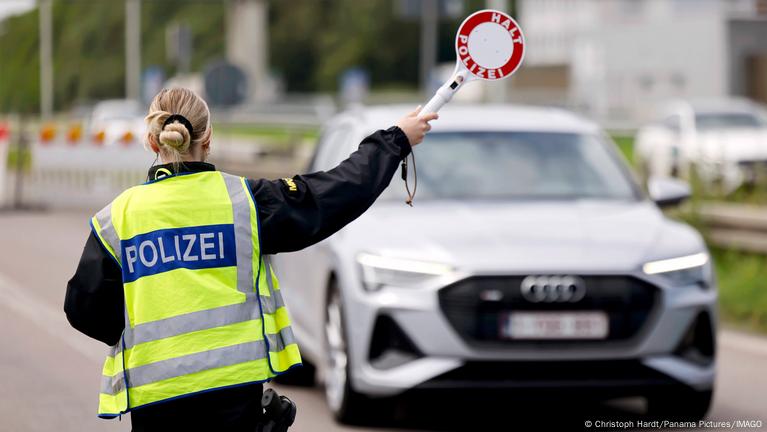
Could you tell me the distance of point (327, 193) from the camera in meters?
4.37

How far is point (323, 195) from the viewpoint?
436 centimetres

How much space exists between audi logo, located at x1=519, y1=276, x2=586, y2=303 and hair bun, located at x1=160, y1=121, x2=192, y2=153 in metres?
3.38

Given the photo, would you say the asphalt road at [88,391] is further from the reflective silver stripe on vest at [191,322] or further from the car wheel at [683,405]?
the reflective silver stripe on vest at [191,322]

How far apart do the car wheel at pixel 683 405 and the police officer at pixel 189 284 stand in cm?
375

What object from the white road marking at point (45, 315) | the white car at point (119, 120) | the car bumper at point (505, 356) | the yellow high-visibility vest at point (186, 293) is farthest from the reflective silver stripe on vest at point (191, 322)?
the white car at point (119, 120)

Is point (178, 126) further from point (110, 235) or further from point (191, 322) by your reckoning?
point (191, 322)

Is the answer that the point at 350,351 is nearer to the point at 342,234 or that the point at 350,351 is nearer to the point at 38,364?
the point at 342,234

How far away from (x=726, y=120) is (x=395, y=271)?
860 inches

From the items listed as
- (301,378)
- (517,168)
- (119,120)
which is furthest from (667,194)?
(119,120)

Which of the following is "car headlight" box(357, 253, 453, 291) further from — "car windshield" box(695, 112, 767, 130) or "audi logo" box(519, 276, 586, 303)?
"car windshield" box(695, 112, 767, 130)

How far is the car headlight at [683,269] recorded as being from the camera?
7637mm

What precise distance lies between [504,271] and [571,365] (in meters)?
0.50

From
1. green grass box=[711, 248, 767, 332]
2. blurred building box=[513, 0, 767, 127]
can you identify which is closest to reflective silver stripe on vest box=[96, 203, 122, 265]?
green grass box=[711, 248, 767, 332]

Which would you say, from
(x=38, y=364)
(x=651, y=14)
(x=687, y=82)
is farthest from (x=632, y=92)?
(x=38, y=364)
